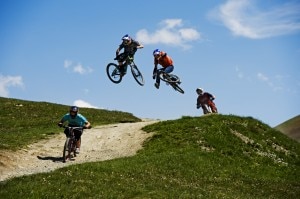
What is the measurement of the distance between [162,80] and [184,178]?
45.7 ft

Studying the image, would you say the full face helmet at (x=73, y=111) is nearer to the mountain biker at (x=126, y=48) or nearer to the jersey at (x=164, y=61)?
the mountain biker at (x=126, y=48)

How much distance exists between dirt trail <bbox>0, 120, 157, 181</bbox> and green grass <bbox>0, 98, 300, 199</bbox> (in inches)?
58.1

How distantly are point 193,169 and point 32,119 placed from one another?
24.5 m

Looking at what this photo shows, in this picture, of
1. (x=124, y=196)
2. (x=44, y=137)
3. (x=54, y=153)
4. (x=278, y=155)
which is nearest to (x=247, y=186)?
(x=124, y=196)

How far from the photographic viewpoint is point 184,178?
24.1 metres

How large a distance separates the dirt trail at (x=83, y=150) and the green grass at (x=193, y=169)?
1476mm

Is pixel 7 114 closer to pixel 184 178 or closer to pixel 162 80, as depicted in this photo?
pixel 162 80

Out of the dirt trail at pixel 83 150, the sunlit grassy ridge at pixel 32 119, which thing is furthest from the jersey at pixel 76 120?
the sunlit grassy ridge at pixel 32 119

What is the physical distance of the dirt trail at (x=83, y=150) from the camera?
82.6 feet

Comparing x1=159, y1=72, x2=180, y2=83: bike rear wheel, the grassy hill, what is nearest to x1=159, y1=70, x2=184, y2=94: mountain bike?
x1=159, y1=72, x2=180, y2=83: bike rear wheel

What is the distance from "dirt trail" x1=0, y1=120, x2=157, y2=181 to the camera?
2519 centimetres

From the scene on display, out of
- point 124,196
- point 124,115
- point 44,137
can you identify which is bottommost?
point 124,196

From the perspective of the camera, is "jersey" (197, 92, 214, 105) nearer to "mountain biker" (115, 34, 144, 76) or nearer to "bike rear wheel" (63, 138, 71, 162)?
"mountain biker" (115, 34, 144, 76)

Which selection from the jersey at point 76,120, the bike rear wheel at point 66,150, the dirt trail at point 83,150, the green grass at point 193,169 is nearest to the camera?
the green grass at point 193,169
